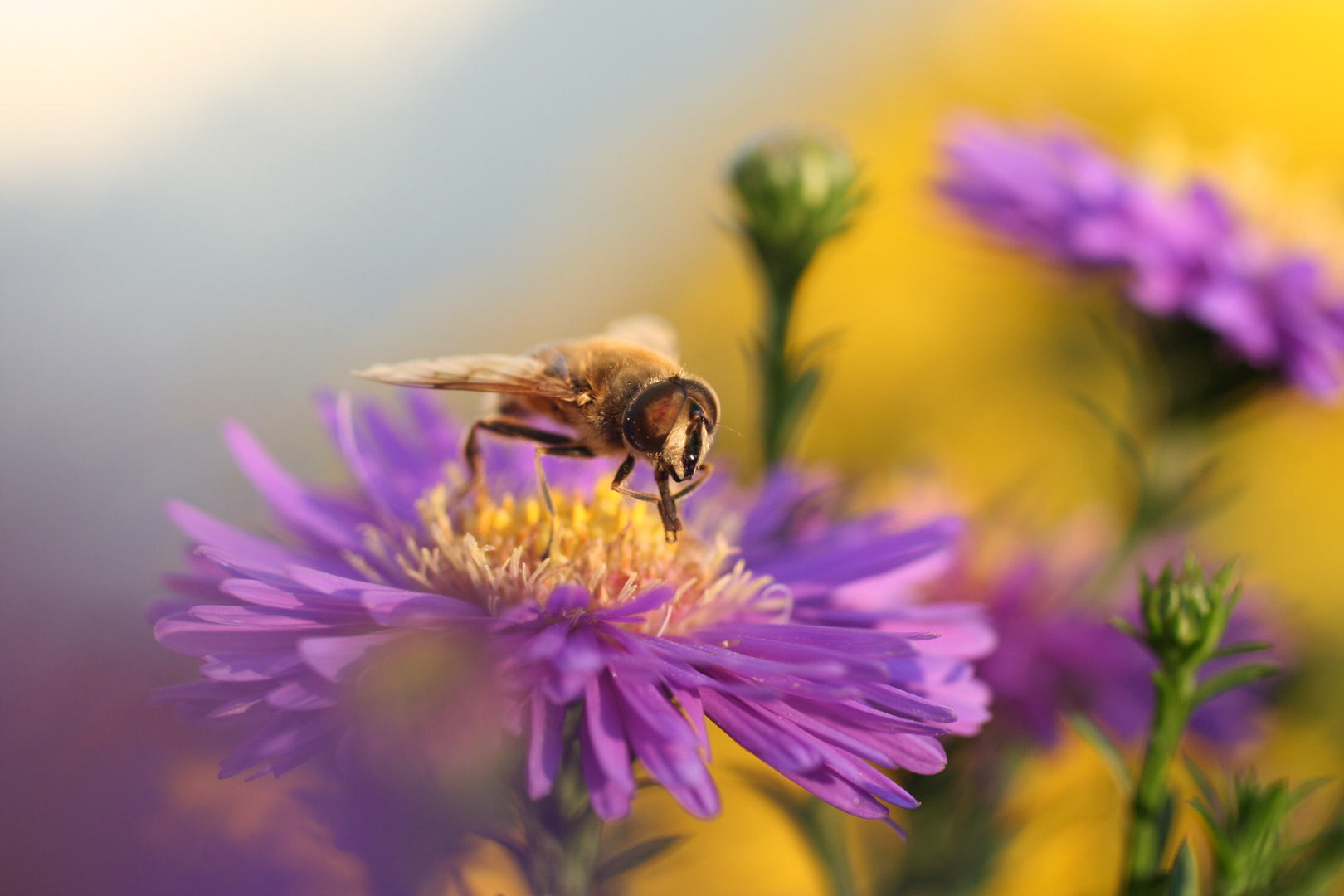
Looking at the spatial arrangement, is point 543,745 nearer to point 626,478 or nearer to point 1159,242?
point 626,478

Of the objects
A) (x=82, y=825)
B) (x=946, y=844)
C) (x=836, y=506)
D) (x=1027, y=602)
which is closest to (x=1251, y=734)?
(x=1027, y=602)

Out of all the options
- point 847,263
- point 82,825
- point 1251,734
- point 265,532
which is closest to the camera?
point 82,825

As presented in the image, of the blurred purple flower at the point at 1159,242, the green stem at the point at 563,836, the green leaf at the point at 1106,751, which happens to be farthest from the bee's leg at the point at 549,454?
the blurred purple flower at the point at 1159,242

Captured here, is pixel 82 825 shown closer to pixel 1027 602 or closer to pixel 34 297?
pixel 1027 602

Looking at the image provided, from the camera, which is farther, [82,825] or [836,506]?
[836,506]

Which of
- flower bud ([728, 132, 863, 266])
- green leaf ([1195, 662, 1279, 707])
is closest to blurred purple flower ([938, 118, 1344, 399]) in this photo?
flower bud ([728, 132, 863, 266])

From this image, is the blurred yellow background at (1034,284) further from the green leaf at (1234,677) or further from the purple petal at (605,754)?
the purple petal at (605,754)

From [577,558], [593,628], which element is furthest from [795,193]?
[593,628]
